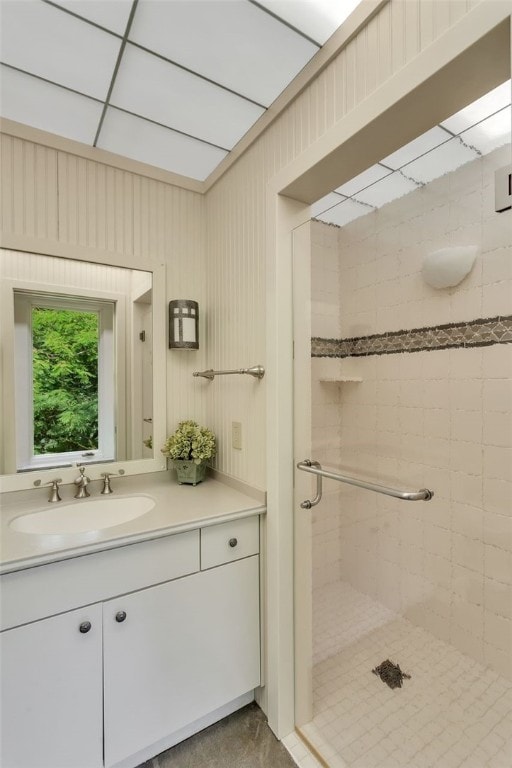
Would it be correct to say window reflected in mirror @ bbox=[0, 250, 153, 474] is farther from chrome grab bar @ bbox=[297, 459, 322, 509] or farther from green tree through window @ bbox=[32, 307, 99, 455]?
chrome grab bar @ bbox=[297, 459, 322, 509]

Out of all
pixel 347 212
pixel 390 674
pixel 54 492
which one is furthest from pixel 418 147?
pixel 390 674

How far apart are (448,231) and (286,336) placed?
0.74m

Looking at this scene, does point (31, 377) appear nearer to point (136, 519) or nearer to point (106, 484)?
point (106, 484)

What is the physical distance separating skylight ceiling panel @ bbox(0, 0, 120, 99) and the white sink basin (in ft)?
5.07

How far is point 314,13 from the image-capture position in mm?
1030

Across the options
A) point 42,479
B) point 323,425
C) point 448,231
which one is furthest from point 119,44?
point 42,479

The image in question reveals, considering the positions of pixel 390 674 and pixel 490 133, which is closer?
pixel 490 133

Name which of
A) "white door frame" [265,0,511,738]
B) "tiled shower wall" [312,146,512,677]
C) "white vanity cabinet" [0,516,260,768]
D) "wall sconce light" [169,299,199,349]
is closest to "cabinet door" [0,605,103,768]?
"white vanity cabinet" [0,516,260,768]

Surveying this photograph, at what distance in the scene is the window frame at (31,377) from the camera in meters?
1.51

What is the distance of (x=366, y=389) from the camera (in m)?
1.69

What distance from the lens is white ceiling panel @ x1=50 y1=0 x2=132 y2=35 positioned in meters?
1.00

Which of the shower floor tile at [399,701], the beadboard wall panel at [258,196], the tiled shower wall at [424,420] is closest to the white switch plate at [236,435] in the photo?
the beadboard wall panel at [258,196]

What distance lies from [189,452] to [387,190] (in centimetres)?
159

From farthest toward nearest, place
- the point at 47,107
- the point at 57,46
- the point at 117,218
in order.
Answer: the point at 117,218 → the point at 47,107 → the point at 57,46
